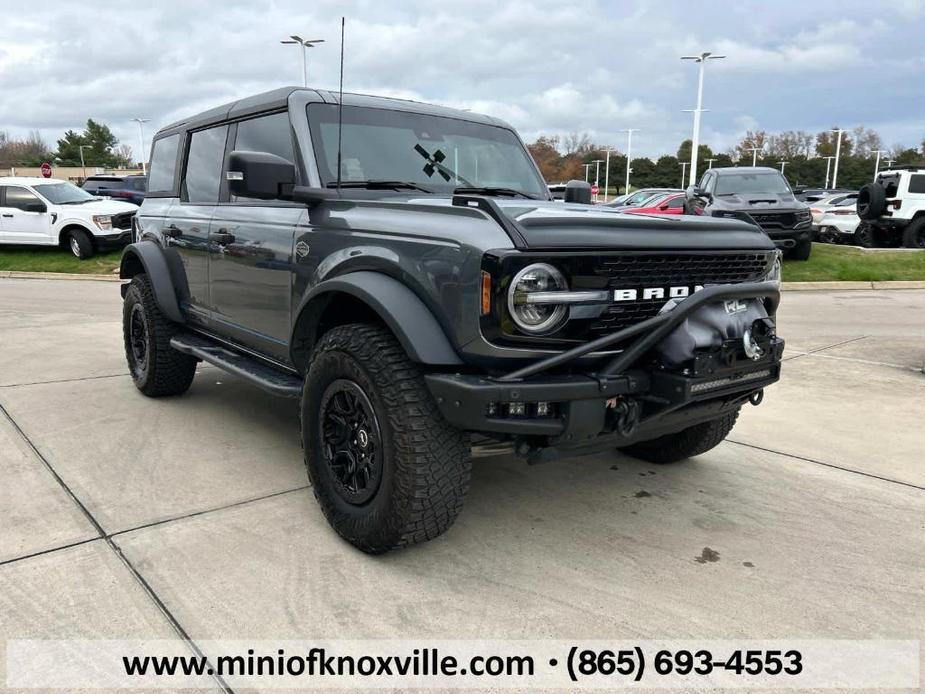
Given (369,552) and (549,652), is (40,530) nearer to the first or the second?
(369,552)

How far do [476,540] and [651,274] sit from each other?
136 cm

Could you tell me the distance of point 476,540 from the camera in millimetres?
3152

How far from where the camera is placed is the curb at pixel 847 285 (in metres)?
12.2

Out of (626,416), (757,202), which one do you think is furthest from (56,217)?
(626,416)

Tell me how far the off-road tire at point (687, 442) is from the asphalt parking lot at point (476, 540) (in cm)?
8

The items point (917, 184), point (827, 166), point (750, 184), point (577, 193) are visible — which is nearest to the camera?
point (577, 193)

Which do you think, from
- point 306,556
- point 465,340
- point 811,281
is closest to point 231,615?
point 306,556

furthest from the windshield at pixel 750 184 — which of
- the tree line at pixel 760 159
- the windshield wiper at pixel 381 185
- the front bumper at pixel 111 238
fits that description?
the tree line at pixel 760 159

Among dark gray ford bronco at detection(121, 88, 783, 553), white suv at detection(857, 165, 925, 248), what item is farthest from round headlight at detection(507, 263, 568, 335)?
white suv at detection(857, 165, 925, 248)

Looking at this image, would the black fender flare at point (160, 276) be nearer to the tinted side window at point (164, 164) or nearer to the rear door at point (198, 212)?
the rear door at point (198, 212)

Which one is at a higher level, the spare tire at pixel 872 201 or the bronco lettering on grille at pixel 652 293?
the spare tire at pixel 872 201

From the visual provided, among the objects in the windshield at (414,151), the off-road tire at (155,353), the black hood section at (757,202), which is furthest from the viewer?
the black hood section at (757,202)

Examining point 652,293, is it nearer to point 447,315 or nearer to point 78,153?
point 447,315

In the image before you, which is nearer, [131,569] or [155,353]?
[131,569]
